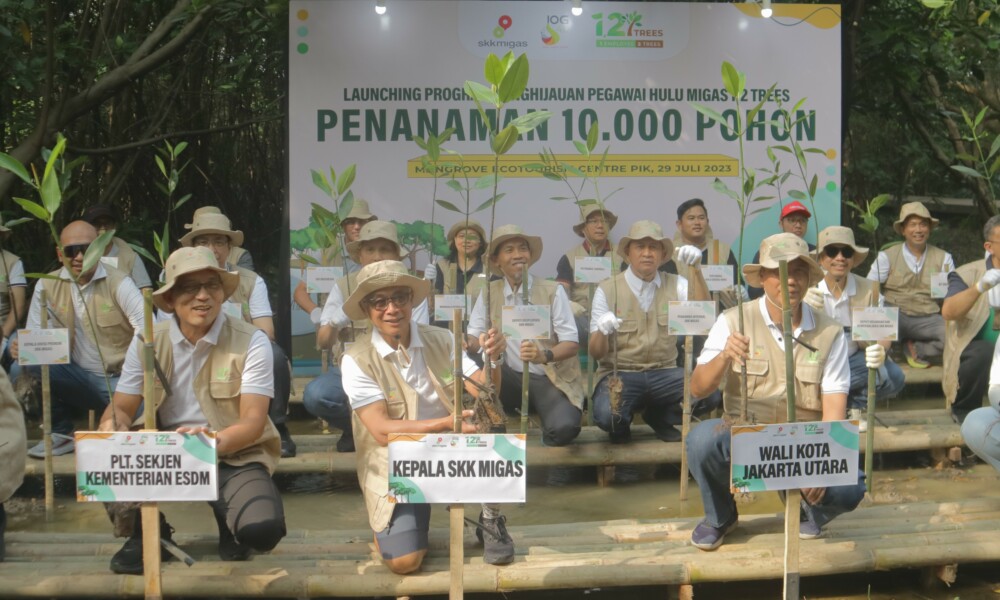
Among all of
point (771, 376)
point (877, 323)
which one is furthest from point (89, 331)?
point (877, 323)

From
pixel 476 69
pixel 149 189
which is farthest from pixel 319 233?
pixel 149 189

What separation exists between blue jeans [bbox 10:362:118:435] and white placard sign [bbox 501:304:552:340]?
6.61 feet

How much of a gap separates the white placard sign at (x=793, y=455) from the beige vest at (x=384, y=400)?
3.51ft

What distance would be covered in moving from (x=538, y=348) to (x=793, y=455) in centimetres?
187

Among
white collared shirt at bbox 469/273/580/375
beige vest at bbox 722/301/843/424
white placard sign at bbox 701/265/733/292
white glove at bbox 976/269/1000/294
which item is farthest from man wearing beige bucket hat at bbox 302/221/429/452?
white glove at bbox 976/269/1000/294

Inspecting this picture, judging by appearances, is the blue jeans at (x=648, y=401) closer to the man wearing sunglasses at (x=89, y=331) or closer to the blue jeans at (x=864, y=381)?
the blue jeans at (x=864, y=381)

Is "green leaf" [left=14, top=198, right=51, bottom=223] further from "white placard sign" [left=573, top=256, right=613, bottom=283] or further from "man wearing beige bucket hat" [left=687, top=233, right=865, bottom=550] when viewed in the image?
"white placard sign" [left=573, top=256, right=613, bottom=283]

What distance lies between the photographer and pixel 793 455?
3.13 meters

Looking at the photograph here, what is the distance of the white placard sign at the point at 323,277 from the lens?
225 inches

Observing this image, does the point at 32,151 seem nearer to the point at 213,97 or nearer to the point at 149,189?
the point at 149,189

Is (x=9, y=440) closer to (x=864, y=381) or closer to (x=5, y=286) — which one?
(x=5, y=286)

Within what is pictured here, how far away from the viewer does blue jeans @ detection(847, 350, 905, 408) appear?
16.9 feet

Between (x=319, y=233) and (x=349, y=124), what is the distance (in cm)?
132

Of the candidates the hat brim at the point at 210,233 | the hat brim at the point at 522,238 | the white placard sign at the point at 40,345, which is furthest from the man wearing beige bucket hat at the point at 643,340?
the white placard sign at the point at 40,345
